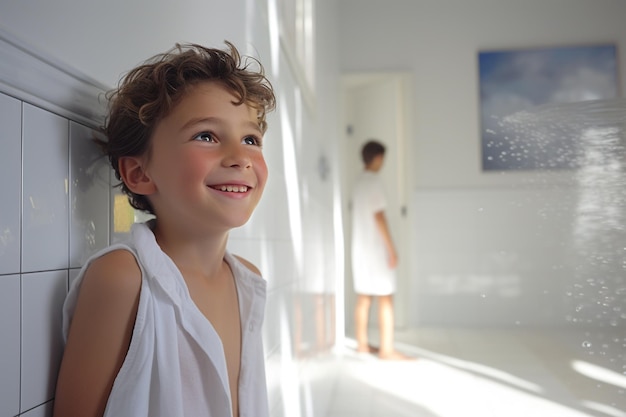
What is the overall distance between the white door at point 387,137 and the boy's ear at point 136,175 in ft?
13.1

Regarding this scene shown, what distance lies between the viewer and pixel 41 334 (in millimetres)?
464

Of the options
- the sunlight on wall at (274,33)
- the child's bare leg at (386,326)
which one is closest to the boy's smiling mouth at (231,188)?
the sunlight on wall at (274,33)

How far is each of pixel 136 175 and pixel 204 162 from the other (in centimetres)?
7

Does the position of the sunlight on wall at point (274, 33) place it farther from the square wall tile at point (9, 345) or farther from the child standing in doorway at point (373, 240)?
the child standing in doorway at point (373, 240)

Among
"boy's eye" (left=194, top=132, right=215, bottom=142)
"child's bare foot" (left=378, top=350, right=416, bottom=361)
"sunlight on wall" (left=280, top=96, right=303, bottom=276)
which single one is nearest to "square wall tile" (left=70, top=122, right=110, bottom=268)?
"boy's eye" (left=194, top=132, right=215, bottom=142)

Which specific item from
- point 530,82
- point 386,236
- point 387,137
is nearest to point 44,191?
point 386,236

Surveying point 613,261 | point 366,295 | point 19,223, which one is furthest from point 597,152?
point 366,295

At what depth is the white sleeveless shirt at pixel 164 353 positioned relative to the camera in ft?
1.55

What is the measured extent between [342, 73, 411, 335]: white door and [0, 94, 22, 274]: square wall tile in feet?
13.5

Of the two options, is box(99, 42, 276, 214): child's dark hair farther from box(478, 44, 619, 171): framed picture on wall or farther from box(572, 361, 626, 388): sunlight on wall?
box(478, 44, 619, 171): framed picture on wall

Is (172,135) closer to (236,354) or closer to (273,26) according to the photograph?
(236,354)

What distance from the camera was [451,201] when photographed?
454cm

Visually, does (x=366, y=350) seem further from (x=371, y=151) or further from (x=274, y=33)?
(x=274, y=33)

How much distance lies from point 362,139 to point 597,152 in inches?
125
